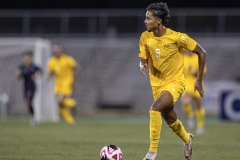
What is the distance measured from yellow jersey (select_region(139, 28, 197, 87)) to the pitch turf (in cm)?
159

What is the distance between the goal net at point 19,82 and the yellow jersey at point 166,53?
13.5 meters

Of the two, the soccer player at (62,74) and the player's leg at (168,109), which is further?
the soccer player at (62,74)

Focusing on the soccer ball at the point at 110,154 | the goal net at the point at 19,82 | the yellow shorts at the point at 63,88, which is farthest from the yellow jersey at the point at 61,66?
the soccer ball at the point at 110,154

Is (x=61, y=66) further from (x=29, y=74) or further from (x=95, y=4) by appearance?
(x=95, y=4)

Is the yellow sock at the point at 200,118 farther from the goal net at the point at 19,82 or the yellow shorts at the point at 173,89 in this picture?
the yellow shorts at the point at 173,89

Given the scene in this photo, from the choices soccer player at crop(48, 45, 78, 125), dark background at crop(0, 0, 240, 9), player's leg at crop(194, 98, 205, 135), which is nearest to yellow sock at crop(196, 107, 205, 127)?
player's leg at crop(194, 98, 205, 135)

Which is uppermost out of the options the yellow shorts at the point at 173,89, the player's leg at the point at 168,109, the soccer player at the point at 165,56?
the soccer player at the point at 165,56

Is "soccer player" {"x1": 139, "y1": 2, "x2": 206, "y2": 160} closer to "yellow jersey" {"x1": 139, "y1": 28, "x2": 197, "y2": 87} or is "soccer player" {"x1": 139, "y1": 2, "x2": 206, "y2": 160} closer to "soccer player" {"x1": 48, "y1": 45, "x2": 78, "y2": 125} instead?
"yellow jersey" {"x1": 139, "y1": 28, "x2": 197, "y2": 87}

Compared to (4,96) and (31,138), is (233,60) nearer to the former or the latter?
(4,96)

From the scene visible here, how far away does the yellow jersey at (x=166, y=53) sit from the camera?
10359 mm

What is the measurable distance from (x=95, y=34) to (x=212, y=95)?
655 cm

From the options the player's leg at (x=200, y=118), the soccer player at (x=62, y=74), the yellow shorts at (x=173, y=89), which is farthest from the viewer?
the soccer player at (x=62, y=74)

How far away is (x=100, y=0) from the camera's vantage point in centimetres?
3459

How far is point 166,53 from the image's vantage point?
408 inches
